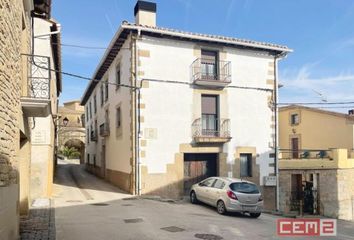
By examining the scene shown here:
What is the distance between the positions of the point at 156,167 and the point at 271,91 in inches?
290

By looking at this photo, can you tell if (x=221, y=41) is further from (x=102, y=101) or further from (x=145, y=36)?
(x=102, y=101)

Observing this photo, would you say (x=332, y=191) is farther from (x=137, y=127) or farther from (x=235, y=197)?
(x=137, y=127)

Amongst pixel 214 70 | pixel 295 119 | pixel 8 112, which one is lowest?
pixel 8 112

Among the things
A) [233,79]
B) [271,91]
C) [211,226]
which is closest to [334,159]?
[271,91]

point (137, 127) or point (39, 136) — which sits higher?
point (137, 127)

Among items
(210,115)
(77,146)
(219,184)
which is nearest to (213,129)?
(210,115)

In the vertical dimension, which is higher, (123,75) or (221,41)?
(221,41)

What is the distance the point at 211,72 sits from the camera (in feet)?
58.7

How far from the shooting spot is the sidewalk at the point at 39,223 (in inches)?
332

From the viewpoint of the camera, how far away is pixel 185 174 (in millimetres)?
17406

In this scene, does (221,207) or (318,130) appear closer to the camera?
(221,207)

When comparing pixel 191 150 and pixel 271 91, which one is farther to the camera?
pixel 271 91

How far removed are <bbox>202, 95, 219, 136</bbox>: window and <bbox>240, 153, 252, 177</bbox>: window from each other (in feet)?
6.70

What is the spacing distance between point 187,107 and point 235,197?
5.71m
